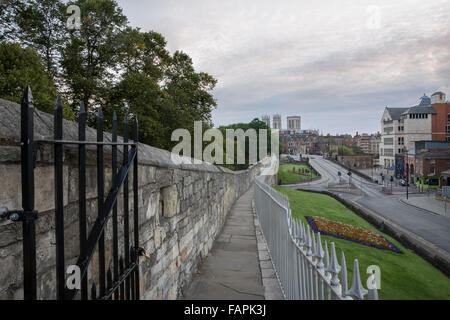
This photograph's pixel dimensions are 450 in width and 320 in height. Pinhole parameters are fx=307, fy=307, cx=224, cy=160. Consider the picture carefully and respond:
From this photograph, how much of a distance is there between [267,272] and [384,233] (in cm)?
1489

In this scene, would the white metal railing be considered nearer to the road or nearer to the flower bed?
the flower bed

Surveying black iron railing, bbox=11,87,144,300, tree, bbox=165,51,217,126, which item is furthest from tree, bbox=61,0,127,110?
black iron railing, bbox=11,87,144,300

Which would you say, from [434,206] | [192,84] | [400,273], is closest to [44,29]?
[192,84]

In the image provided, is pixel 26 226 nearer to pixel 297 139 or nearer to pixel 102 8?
pixel 102 8

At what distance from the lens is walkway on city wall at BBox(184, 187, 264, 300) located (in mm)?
4680

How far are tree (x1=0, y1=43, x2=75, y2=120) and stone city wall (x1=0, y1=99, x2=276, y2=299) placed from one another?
368cm

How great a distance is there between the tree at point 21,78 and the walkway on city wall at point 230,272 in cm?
469

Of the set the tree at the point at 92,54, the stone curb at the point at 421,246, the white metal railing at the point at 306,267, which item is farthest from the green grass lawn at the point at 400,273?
the tree at the point at 92,54

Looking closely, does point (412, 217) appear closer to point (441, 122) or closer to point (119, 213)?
point (119, 213)

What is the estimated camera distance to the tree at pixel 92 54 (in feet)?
40.3

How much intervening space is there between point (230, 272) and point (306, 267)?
264cm

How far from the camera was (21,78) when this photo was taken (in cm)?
654

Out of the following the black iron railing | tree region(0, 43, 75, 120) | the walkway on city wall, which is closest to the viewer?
the black iron railing

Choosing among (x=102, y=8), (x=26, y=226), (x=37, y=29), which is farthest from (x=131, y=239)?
(x=102, y=8)
